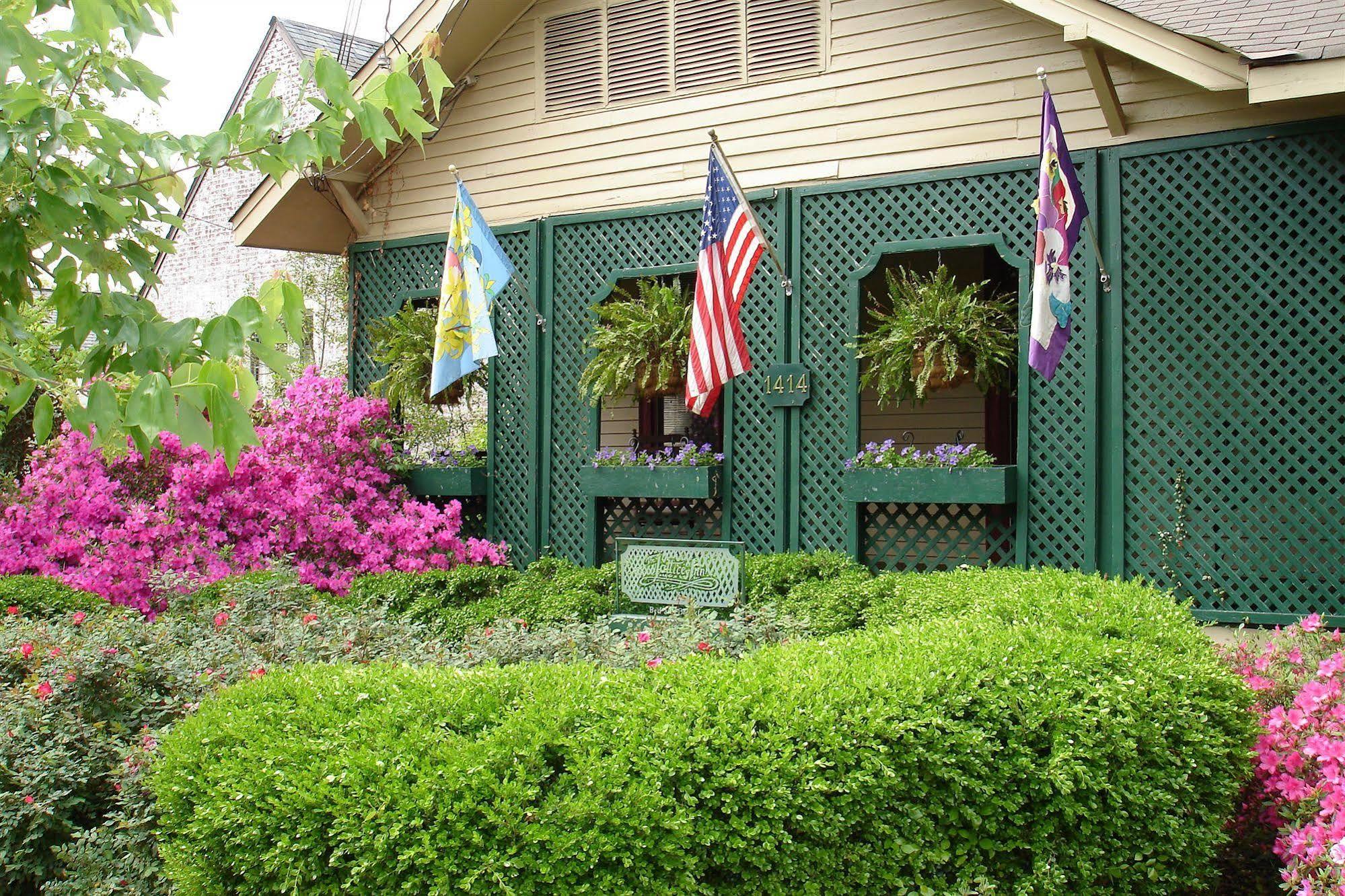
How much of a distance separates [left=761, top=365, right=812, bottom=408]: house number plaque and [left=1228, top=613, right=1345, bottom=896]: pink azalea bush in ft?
13.4

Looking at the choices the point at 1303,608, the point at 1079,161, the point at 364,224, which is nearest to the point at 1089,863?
the point at 1303,608

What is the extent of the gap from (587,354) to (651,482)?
4.45 ft

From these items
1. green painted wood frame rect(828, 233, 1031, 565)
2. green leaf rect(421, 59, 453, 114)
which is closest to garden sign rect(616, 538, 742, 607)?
green painted wood frame rect(828, 233, 1031, 565)

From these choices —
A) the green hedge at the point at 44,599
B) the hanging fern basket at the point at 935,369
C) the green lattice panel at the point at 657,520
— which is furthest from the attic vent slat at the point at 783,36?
the green hedge at the point at 44,599

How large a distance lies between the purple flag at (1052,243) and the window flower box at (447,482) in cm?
510

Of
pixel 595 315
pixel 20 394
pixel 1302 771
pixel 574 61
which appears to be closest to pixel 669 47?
pixel 574 61

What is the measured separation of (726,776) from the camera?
3088mm

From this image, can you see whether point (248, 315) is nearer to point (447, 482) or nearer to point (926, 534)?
point (926, 534)

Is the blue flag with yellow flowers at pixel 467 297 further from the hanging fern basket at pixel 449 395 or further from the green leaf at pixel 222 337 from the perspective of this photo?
the green leaf at pixel 222 337

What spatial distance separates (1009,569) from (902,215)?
303 centimetres

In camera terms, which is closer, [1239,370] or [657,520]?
[1239,370]

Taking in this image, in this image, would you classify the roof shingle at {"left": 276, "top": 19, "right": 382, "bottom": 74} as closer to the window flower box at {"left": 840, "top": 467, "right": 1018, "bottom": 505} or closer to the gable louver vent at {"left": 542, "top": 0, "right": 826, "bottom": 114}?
the gable louver vent at {"left": 542, "top": 0, "right": 826, "bottom": 114}

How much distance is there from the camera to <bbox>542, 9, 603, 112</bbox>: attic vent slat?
9.45 metres

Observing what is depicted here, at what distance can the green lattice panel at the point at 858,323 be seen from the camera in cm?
754
